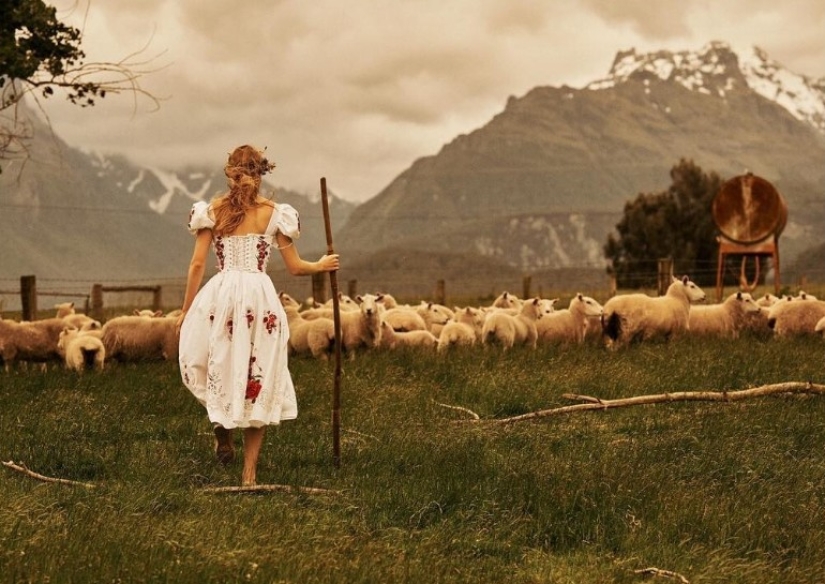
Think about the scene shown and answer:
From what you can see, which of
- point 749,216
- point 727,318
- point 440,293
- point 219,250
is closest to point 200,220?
point 219,250

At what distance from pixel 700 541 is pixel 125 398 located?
Result: 6.77 m

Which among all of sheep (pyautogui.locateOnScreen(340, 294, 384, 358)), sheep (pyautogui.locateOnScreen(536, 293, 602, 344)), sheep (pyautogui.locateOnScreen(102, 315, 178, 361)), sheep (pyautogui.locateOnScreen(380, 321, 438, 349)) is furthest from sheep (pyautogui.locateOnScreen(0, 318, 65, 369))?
sheep (pyautogui.locateOnScreen(536, 293, 602, 344))

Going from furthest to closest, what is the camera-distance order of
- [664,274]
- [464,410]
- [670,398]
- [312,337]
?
[664,274] → [312,337] → [464,410] → [670,398]

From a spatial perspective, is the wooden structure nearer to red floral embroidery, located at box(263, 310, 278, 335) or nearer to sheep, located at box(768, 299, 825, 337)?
sheep, located at box(768, 299, 825, 337)

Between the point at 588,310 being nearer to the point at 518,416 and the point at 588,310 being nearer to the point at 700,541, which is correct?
the point at 518,416

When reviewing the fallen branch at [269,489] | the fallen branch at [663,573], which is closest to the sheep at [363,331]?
the fallen branch at [269,489]

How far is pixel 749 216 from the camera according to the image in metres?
31.4

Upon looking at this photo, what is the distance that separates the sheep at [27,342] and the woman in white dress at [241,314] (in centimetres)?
936

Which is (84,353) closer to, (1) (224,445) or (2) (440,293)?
(1) (224,445)

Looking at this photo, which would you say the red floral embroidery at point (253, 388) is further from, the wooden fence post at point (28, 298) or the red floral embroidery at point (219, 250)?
the wooden fence post at point (28, 298)

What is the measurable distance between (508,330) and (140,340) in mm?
5743

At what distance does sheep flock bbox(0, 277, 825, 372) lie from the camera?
16516mm

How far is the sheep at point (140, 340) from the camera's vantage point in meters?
16.6

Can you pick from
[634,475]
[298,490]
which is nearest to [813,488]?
[634,475]
